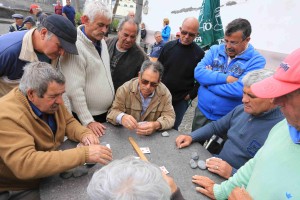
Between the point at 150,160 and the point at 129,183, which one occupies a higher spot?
the point at 129,183

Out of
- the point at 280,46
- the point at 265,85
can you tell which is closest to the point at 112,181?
the point at 265,85

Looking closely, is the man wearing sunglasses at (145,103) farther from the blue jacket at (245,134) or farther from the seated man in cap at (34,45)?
the seated man in cap at (34,45)

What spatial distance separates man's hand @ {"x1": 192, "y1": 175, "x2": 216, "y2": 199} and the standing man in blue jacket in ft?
3.82

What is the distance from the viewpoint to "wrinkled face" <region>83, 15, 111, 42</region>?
2.30 m

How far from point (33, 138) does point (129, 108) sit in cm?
110

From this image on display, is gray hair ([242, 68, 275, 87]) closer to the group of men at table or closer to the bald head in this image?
the group of men at table

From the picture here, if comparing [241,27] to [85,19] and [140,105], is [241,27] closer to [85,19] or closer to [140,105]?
[140,105]

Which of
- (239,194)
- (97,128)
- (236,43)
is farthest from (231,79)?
(97,128)

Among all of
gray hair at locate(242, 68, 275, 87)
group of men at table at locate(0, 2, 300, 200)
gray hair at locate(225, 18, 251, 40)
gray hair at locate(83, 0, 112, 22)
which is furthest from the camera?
gray hair at locate(225, 18, 251, 40)

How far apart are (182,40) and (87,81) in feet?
5.07

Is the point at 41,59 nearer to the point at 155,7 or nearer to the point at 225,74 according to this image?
the point at 225,74

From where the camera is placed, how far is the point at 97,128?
2.26 metres

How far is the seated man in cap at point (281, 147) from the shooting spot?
111 centimetres

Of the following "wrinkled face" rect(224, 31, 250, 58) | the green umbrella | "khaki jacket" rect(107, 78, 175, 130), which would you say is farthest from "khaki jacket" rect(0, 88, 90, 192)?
the green umbrella
